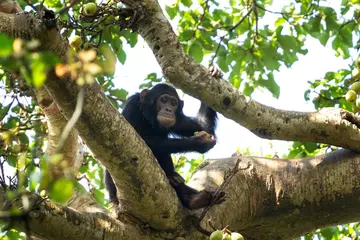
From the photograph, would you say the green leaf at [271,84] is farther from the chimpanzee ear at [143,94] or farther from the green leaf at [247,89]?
the chimpanzee ear at [143,94]

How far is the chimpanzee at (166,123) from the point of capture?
5.40m

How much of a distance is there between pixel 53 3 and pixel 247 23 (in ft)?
8.76

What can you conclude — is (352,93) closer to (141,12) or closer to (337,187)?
(337,187)

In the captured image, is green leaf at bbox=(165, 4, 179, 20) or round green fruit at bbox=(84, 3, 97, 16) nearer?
round green fruit at bbox=(84, 3, 97, 16)

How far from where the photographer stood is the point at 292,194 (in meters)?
4.66

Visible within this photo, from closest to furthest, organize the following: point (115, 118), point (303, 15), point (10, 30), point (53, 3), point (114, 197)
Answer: point (10, 30) < point (115, 118) < point (114, 197) < point (53, 3) < point (303, 15)

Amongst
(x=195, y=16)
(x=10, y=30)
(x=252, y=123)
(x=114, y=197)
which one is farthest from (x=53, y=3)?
(x=10, y=30)

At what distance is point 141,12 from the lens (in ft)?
14.3

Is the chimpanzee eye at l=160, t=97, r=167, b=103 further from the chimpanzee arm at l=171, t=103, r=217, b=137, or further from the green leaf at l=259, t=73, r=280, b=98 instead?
the green leaf at l=259, t=73, r=280, b=98

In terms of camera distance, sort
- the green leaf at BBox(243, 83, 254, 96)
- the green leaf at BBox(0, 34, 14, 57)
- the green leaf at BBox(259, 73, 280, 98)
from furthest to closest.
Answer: the green leaf at BBox(243, 83, 254, 96) < the green leaf at BBox(259, 73, 280, 98) < the green leaf at BBox(0, 34, 14, 57)

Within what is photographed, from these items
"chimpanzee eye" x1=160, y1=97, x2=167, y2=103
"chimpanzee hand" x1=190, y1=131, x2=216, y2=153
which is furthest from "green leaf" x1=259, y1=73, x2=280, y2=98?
"chimpanzee hand" x1=190, y1=131, x2=216, y2=153

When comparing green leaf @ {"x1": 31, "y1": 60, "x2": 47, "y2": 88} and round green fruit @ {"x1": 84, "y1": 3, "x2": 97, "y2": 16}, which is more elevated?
round green fruit @ {"x1": 84, "y1": 3, "x2": 97, "y2": 16}

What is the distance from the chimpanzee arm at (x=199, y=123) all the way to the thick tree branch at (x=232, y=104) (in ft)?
6.59

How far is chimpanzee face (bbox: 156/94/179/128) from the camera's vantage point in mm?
6293
